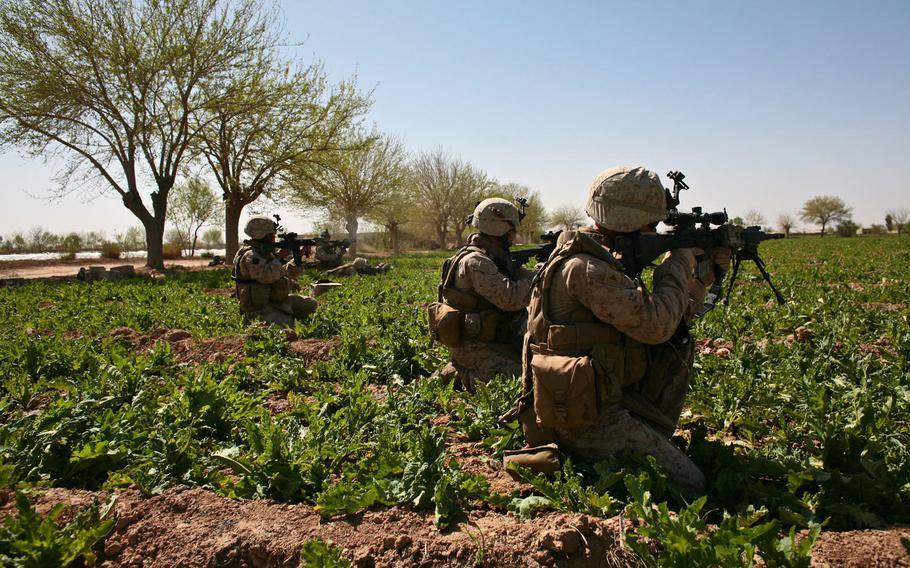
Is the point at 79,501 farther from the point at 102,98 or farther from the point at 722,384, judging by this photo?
the point at 102,98

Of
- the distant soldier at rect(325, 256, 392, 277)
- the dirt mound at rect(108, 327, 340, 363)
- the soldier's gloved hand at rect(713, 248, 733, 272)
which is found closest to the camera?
the soldier's gloved hand at rect(713, 248, 733, 272)

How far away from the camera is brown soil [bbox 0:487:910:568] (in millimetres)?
2463

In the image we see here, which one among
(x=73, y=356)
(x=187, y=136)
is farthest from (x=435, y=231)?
(x=73, y=356)

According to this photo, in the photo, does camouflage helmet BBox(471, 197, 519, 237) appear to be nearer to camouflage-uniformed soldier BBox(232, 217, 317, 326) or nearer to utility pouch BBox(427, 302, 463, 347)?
utility pouch BBox(427, 302, 463, 347)

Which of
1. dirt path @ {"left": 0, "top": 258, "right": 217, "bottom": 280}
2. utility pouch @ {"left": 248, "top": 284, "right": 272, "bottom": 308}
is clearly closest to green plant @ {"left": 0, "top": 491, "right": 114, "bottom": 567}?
utility pouch @ {"left": 248, "top": 284, "right": 272, "bottom": 308}

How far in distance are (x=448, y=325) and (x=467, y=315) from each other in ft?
0.66

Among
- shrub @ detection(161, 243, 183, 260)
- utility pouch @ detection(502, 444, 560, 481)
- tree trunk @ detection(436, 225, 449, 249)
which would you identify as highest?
tree trunk @ detection(436, 225, 449, 249)

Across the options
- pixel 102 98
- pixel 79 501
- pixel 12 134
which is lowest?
pixel 79 501

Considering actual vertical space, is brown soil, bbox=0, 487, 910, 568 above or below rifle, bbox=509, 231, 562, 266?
below

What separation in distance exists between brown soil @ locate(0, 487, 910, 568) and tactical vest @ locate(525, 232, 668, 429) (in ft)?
2.04

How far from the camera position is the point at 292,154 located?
25.6 m

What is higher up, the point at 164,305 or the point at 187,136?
the point at 187,136

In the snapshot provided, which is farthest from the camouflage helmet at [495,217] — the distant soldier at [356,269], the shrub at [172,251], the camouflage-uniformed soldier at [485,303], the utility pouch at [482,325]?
the shrub at [172,251]

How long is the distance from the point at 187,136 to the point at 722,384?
23.8 meters
